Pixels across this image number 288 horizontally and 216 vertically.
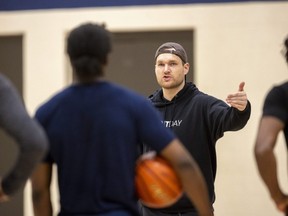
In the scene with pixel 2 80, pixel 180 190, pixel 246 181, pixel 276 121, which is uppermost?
pixel 2 80

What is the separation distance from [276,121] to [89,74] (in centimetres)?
87

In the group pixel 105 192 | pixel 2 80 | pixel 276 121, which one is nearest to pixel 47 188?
pixel 105 192

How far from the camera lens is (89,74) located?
3006 mm

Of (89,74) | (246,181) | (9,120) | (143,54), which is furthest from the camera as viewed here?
(143,54)

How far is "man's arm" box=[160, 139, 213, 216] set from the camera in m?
2.96

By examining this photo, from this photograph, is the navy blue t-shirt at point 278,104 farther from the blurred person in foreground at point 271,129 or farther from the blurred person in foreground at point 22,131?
the blurred person in foreground at point 22,131

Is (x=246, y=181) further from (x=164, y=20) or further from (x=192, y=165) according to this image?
(x=192, y=165)

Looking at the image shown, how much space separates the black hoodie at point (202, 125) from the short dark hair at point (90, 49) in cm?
144

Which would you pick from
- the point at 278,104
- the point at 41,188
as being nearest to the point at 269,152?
the point at 278,104

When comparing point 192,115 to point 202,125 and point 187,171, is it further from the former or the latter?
point 187,171

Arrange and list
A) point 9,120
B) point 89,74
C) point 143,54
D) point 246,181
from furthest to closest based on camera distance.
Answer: point 143,54 → point 246,181 → point 89,74 → point 9,120

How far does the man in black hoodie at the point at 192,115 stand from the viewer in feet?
14.4

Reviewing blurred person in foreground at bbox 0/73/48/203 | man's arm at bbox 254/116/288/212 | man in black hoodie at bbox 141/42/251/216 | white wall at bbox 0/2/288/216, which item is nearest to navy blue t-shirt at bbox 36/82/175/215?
blurred person in foreground at bbox 0/73/48/203

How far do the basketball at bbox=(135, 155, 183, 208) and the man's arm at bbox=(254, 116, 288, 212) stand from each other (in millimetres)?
394
